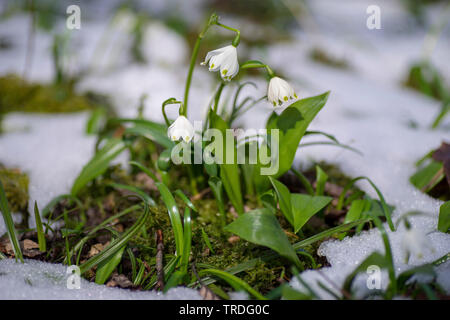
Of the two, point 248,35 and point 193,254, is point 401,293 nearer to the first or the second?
point 193,254

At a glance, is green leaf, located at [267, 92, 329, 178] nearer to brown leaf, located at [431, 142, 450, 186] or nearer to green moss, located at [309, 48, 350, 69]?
brown leaf, located at [431, 142, 450, 186]

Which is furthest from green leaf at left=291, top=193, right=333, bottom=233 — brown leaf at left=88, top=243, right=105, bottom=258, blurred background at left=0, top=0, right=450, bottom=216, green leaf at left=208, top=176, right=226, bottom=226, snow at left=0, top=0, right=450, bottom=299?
brown leaf at left=88, top=243, right=105, bottom=258

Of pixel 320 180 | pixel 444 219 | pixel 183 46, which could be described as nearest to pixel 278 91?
pixel 320 180

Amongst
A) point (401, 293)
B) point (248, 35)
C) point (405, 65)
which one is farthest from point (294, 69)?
point (401, 293)

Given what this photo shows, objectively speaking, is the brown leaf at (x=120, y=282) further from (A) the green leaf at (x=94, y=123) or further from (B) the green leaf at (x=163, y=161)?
(A) the green leaf at (x=94, y=123)

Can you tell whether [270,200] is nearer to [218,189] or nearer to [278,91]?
[218,189]

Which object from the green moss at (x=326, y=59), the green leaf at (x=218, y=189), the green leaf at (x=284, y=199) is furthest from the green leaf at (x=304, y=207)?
the green moss at (x=326, y=59)

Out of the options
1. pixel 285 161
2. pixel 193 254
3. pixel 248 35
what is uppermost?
pixel 248 35
